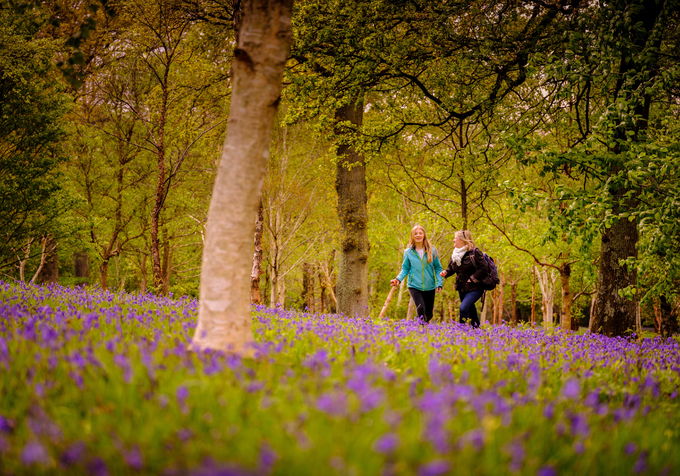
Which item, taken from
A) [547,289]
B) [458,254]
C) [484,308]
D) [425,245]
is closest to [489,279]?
[458,254]

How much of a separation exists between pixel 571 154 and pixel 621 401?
17.0 ft

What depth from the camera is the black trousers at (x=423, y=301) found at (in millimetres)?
8734

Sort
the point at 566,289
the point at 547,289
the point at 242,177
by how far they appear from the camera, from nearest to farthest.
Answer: the point at 242,177, the point at 566,289, the point at 547,289

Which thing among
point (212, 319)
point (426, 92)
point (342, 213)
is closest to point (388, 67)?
point (426, 92)

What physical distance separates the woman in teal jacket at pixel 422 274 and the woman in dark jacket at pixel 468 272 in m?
0.35

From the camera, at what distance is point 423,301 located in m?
8.87

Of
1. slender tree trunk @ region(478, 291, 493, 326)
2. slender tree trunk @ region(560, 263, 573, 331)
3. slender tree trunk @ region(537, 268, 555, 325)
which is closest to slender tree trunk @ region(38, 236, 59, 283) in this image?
slender tree trunk @ region(478, 291, 493, 326)

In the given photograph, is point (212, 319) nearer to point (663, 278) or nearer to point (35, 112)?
point (663, 278)

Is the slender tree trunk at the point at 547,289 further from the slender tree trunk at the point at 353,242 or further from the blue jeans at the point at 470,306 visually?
the blue jeans at the point at 470,306

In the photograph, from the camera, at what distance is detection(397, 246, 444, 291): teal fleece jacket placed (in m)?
8.91

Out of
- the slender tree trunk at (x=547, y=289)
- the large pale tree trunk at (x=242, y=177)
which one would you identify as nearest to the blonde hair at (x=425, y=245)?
the large pale tree trunk at (x=242, y=177)

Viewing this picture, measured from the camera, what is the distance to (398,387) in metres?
2.87

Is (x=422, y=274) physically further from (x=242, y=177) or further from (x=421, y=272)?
(x=242, y=177)

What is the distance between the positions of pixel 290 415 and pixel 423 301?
22.9 feet
